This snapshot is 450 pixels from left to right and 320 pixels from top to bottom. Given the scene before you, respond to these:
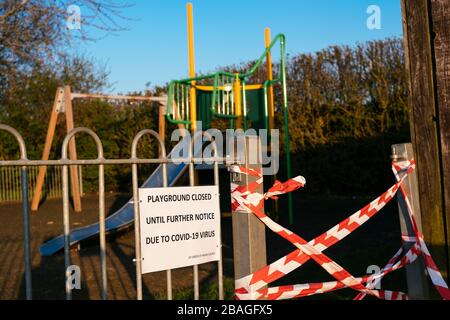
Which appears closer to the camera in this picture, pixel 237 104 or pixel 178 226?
pixel 178 226

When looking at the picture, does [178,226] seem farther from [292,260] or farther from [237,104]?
[237,104]

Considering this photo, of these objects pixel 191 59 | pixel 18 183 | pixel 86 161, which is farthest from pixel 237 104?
pixel 18 183

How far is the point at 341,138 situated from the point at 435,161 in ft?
29.1

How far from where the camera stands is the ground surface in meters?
5.00

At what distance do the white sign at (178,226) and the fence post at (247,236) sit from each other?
264mm

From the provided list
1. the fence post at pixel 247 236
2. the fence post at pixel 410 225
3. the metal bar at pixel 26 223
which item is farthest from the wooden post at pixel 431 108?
the metal bar at pixel 26 223

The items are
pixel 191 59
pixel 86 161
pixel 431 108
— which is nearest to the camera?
pixel 86 161

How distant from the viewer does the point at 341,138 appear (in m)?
11.9

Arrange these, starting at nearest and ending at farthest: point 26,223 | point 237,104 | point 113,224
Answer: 1. point 26,223
2. point 113,224
3. point 237,104

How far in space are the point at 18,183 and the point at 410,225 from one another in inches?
560

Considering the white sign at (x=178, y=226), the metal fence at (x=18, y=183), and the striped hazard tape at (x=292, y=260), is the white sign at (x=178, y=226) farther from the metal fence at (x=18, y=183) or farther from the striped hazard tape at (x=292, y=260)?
the metal fence at (x=18, y=183)

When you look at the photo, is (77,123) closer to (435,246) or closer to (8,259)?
(8,259)

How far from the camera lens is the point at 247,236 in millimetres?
2773
